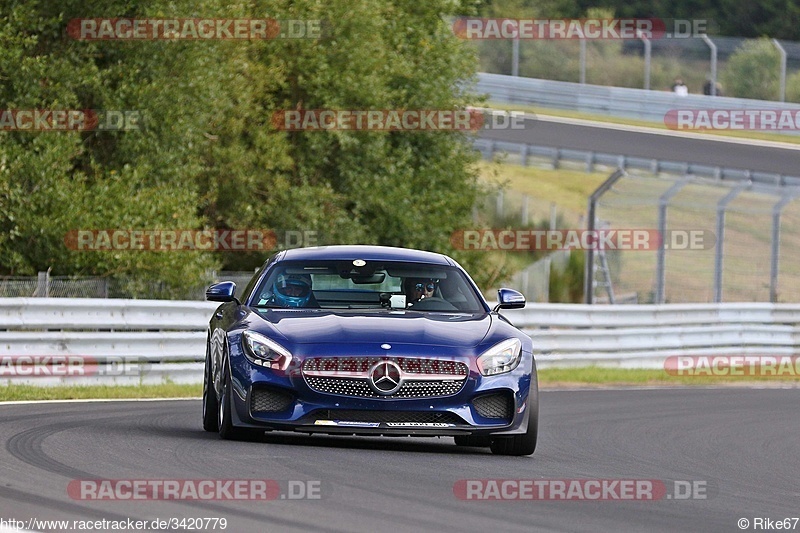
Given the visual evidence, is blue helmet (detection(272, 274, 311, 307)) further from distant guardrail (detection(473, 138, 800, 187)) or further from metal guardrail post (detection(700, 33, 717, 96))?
metal guardrail post (detection(700, 33, 717, 96))

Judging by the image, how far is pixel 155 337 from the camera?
1669cm

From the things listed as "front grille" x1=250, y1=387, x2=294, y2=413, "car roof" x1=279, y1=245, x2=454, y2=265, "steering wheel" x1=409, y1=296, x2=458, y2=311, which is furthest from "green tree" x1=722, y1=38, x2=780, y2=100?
"front grille" x1=250, y1=387, x2=294, y2=413

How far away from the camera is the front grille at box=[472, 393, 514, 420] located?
380 inches

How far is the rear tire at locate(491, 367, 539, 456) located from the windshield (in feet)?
3.51

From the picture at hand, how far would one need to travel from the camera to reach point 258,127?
26250mm

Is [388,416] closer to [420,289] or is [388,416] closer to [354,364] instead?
[354,364]

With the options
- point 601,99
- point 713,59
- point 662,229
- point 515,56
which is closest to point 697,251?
point 713,59

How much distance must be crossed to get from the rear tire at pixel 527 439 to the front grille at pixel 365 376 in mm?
644

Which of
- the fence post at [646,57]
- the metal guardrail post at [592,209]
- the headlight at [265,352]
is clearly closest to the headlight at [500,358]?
the headlight at [265,352]

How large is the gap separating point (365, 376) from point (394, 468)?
91 centimetres

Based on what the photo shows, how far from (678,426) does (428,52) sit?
680 inches

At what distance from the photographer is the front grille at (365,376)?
945 cm

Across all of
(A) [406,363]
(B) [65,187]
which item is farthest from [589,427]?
(B) [65,187]

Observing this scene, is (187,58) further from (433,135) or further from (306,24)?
(433,135)
